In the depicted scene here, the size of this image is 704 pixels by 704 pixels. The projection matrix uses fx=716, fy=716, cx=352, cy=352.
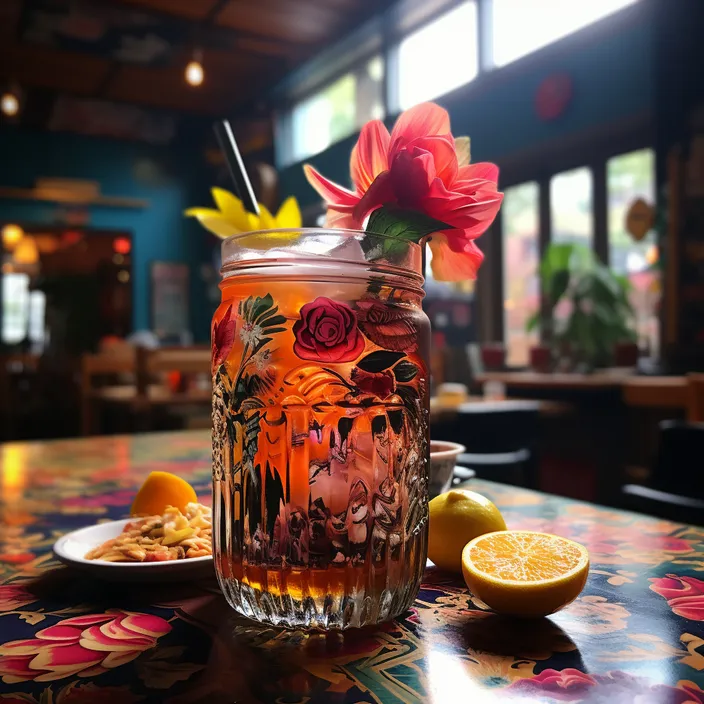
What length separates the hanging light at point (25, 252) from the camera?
29.9ft

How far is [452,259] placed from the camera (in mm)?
610

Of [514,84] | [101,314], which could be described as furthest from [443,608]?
[101,314]

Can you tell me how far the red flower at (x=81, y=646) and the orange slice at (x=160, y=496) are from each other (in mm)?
207

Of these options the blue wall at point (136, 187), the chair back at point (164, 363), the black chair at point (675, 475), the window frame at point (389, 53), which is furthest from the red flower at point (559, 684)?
the blue wall at point (136, 187)

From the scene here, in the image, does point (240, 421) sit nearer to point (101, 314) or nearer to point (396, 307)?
point (396, 307)

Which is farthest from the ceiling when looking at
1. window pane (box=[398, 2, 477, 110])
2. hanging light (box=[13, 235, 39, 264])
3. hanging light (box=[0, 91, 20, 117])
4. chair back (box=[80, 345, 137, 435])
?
chair back (box=[80, 345, 137, 435])

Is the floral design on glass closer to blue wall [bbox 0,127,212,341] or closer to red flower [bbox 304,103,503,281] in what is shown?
red flower [bbox 304,103,503,281]

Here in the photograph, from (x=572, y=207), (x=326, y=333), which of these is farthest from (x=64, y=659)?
(x=572, y=207)

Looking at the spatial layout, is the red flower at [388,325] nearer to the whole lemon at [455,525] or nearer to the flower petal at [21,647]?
the whole lemon at [455,525]

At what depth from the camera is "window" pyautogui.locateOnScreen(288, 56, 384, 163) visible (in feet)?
23.8

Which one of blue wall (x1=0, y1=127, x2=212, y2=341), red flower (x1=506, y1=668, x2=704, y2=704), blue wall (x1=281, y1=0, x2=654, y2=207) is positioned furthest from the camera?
blue wall (x1=0, y1=127, x2=212, y2=341)

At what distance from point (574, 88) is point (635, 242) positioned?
118cm

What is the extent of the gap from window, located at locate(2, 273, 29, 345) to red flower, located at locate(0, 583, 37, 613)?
31.9 ft

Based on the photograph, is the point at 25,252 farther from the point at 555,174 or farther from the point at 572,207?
the point at 572,207
